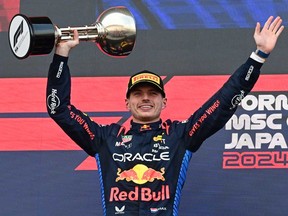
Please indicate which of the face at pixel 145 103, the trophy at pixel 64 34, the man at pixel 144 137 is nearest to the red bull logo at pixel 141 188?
the man at pixel 144 137

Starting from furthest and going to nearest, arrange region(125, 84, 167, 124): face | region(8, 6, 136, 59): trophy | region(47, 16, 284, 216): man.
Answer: region(125, 84, 167, 124): face < region(47, 16, 284, 216): man < region(8, 6, 136, 59): trophy

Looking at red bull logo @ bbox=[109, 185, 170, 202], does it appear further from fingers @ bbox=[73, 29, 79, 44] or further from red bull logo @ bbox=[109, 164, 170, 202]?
fingers @ bbox=[73, 29, 79, 44]

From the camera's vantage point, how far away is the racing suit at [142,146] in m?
3.03

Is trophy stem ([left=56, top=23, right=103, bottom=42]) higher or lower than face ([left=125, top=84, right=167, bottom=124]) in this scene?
higher

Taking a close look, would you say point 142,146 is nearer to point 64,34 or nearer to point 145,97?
point 145,97

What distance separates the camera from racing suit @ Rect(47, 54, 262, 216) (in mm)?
3031

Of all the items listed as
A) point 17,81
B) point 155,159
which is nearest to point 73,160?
point 17,81

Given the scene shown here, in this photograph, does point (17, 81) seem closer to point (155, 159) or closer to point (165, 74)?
point (165, 74)

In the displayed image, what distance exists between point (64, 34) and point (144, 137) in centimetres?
47

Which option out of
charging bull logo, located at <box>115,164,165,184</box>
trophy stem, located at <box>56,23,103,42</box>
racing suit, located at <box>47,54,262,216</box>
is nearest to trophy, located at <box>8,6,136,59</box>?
trophy stem, located at <box>56,23,103,42</box>

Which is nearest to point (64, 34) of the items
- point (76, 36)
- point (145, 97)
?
point (76, 36)

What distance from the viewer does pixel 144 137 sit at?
314 centimetres

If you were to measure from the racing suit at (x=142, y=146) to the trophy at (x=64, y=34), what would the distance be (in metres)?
0.12

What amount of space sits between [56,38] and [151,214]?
695 millimetres
